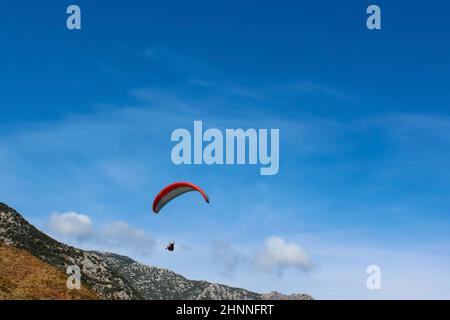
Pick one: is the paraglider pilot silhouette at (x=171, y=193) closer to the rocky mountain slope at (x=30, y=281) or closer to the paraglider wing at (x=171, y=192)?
the paraglider wing at (x=171, y=192)

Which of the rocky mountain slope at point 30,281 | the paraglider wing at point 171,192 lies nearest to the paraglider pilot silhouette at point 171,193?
the paraglider wing at point 171,192

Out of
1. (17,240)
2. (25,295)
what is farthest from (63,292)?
(17,240)

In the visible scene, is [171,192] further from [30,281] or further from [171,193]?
[30,281]

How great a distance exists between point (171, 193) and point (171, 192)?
0.43 metres

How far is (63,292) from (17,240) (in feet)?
498

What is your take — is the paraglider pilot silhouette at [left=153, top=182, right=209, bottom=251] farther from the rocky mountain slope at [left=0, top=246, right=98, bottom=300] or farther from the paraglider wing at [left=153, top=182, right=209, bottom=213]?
the rocky mountain slope at [left=0, top=246, right=98, bottom=300]

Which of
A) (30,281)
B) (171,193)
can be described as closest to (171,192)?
(171,193)

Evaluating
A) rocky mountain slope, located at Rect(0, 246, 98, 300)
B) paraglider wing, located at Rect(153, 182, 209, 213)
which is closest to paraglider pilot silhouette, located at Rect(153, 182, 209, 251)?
paraglider wing, located at Rect(153, 182, 209, 213)

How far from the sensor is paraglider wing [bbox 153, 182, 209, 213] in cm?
5220

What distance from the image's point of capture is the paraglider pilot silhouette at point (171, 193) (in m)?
50.3

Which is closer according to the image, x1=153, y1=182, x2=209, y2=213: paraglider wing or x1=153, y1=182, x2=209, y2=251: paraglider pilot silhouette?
x1=153, y1=182, x2=209, y2=251: paraglider pilot silhouette
